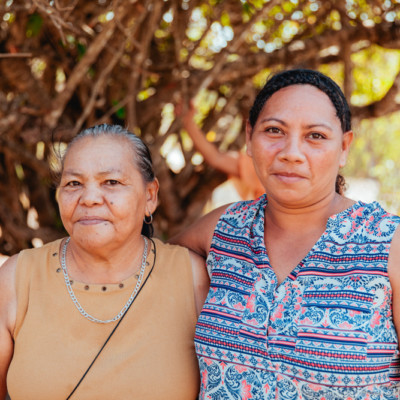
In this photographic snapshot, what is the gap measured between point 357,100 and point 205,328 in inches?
200

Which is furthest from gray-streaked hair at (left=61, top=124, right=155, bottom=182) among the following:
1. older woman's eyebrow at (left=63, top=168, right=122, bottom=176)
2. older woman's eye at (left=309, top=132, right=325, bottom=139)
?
older woman's eye at (left=309, top=132, right=325, bottom=139)

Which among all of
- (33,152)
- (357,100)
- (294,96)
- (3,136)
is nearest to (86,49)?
(3,136)

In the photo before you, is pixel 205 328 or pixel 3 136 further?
pixel 3 136

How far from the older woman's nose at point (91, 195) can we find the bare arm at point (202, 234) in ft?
1.80

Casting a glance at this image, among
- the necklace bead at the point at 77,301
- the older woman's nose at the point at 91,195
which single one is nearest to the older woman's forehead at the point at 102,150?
the older woman's nose at the point at 91,195

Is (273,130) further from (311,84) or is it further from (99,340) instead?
(99,340)

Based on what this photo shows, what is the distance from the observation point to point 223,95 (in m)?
4.81

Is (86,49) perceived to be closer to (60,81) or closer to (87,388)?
(60,81)

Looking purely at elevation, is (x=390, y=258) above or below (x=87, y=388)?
above

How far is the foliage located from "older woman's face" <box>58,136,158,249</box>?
2.67 feet

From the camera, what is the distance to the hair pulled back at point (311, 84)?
6.81 feet

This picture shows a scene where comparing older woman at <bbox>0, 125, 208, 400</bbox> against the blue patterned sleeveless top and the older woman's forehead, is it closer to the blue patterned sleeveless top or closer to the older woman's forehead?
the older woman's forehead

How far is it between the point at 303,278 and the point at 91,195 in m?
0.84

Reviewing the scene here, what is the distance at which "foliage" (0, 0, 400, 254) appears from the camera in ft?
10.8
